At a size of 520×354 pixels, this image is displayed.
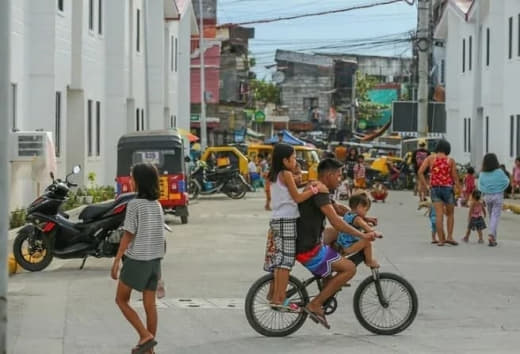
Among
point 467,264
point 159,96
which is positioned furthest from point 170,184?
point 159,96

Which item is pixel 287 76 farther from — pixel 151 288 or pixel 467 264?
pixel 151 288

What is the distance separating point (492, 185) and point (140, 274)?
11990mm

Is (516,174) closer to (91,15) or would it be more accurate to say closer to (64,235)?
(91,15)

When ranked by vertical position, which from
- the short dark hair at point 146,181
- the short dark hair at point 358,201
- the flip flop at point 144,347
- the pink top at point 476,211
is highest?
the short dark hair at point 146,181

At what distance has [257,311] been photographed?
1070 centimetres

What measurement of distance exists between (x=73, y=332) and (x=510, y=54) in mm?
30152

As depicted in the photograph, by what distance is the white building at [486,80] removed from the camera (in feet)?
126

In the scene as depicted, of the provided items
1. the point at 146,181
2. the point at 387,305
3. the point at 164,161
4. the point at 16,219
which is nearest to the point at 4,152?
the point at 146,181

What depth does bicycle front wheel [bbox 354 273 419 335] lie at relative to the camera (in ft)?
35.6

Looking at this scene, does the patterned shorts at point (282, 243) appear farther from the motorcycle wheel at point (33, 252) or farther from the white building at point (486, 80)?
the white building at point (486, 80)

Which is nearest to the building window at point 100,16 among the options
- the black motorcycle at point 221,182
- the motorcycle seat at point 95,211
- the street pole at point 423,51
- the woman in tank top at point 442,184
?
the black motorcycle at point 221,182

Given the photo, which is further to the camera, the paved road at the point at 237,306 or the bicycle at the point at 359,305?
the bicycle at the point at 359,305

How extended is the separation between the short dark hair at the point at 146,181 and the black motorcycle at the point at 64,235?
6.47 meters

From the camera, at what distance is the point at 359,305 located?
10859 mm
